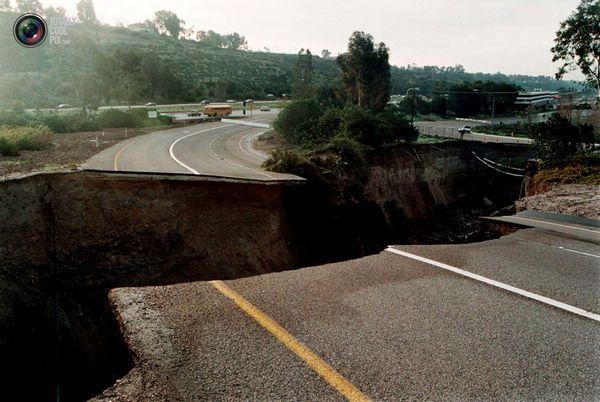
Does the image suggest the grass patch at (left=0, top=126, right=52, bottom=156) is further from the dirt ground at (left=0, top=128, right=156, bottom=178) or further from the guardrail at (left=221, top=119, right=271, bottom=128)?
the guardrail at (left=221, top=119, right=271, bottom=128)

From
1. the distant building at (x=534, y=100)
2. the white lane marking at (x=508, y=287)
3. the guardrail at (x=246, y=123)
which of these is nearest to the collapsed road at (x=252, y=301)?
the white lane marking at (x=508, y=287)

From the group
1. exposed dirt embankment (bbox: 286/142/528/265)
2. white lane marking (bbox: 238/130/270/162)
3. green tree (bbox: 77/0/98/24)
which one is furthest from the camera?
green tree (bbox: 77/0/98/24)

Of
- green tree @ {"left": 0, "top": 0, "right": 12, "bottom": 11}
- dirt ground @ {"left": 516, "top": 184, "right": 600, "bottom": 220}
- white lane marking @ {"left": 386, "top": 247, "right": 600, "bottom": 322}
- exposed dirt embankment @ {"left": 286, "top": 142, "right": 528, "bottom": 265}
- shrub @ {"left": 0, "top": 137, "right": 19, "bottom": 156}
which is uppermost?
green tree @ {"left": 0, "top": 0, "right": 12, "bottom": 11}

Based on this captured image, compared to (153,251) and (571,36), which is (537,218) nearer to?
(153,251)

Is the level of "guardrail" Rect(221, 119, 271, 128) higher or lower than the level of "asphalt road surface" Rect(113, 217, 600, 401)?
higher

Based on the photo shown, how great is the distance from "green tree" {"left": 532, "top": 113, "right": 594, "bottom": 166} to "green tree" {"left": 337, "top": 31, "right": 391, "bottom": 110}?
21.9m

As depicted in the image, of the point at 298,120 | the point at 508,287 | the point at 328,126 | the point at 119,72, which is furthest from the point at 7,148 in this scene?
the point at 119,72

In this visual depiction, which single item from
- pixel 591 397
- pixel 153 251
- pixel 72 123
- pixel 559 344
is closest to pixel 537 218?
pixel 559 344

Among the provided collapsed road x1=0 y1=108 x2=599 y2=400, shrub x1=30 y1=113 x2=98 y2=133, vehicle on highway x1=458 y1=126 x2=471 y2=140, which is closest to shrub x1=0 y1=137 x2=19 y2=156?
collapsed road x1=0 y1=108 x2=599 y2=400

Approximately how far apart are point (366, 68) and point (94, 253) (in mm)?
40338

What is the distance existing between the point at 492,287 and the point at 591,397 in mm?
2598

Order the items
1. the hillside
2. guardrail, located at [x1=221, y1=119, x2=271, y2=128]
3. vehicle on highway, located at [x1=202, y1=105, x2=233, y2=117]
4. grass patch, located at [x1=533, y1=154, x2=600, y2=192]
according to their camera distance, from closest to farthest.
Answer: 1. grass patch, located at [x1=533, y1=154, x2=600, y2=192]
2. guardrail, located at [x1=221, y1=119, x2=271, y2=128]
3. the hillside
4. vehicle on highway, located at [x1=202, y1=105, x2=233, y2=117]

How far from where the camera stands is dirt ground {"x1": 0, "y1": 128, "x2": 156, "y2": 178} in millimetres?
16625

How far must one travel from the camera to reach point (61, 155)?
2136cm
